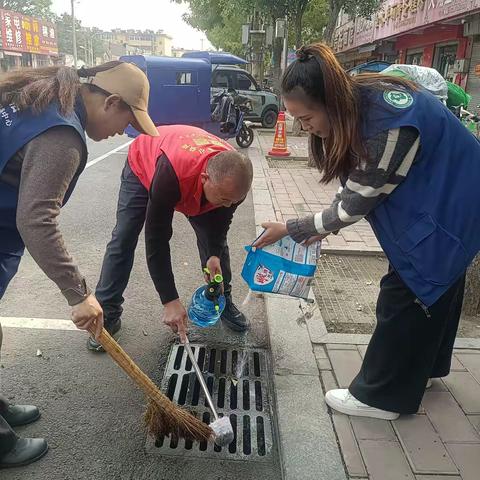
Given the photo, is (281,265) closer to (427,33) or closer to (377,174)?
(377,174)

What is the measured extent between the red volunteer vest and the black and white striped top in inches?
27.0

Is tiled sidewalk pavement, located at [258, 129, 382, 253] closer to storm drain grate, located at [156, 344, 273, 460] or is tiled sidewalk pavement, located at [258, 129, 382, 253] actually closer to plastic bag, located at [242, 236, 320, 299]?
plastic bag, located at [242, 236, 320, 299]

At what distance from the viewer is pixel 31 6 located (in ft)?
191

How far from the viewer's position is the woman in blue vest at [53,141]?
1.59 metres

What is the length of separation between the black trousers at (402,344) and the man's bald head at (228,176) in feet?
2.55

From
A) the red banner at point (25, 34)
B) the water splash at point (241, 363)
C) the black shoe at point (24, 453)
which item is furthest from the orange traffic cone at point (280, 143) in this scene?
the red banner at point (25, 34)

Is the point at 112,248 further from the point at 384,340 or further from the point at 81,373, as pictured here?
the point at 384,340

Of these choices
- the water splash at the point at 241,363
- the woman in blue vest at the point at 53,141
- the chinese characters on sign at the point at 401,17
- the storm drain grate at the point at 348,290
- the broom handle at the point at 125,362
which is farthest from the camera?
the chinese characters on sign at the point at 401,17

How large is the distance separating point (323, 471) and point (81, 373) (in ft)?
4.62

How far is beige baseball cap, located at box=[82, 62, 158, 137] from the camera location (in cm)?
183

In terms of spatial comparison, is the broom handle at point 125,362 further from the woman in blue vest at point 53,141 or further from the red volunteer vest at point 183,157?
the red volunteer vest at point 183,157

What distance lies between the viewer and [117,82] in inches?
72.2

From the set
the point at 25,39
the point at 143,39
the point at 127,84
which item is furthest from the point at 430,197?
the point at 143,39

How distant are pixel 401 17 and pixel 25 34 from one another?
120ft
